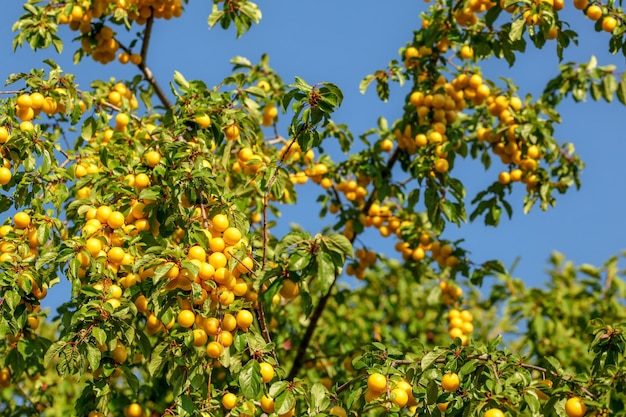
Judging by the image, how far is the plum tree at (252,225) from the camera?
11.2ft

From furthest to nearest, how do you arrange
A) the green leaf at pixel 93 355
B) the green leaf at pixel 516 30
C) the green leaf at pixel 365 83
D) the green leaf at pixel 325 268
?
the green leaf at pixel 365 83 → the green leaf at pixel 516 30 → the green leaf at pixel 93 355 → the green leaf at pixel 325 268

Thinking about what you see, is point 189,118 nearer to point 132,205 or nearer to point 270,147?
point 132,205

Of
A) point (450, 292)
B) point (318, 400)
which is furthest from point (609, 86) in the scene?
point (318, 400)

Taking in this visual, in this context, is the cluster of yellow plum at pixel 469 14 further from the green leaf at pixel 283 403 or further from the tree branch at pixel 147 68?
the green leaf at pixel 283 403

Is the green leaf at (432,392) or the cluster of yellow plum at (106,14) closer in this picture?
the green leaf at (432,392)

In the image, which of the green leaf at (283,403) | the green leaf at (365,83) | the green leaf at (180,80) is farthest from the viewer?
the green leaf at (365,83)

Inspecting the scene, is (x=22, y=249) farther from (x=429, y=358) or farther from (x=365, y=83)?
(x=365, y=83)

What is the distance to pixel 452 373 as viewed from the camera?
3.36 meters

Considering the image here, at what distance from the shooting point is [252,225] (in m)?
6.11

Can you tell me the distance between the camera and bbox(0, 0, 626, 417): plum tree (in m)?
3.41

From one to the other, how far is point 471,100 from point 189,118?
262 cm

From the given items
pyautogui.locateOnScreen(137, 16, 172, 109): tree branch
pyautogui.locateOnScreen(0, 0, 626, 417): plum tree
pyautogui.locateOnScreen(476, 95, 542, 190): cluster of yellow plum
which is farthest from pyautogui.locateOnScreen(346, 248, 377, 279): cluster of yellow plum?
pyautogui.locateOnScreen(137, 16, 172, 109): tree branch

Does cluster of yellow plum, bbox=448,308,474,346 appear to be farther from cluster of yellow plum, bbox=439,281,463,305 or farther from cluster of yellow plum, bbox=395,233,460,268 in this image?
cluster of yellow plum, bbox=395,233,460,268

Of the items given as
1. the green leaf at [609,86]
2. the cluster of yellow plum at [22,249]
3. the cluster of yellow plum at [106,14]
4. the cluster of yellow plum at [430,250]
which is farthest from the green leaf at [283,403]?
the green leaf at [609,86]
